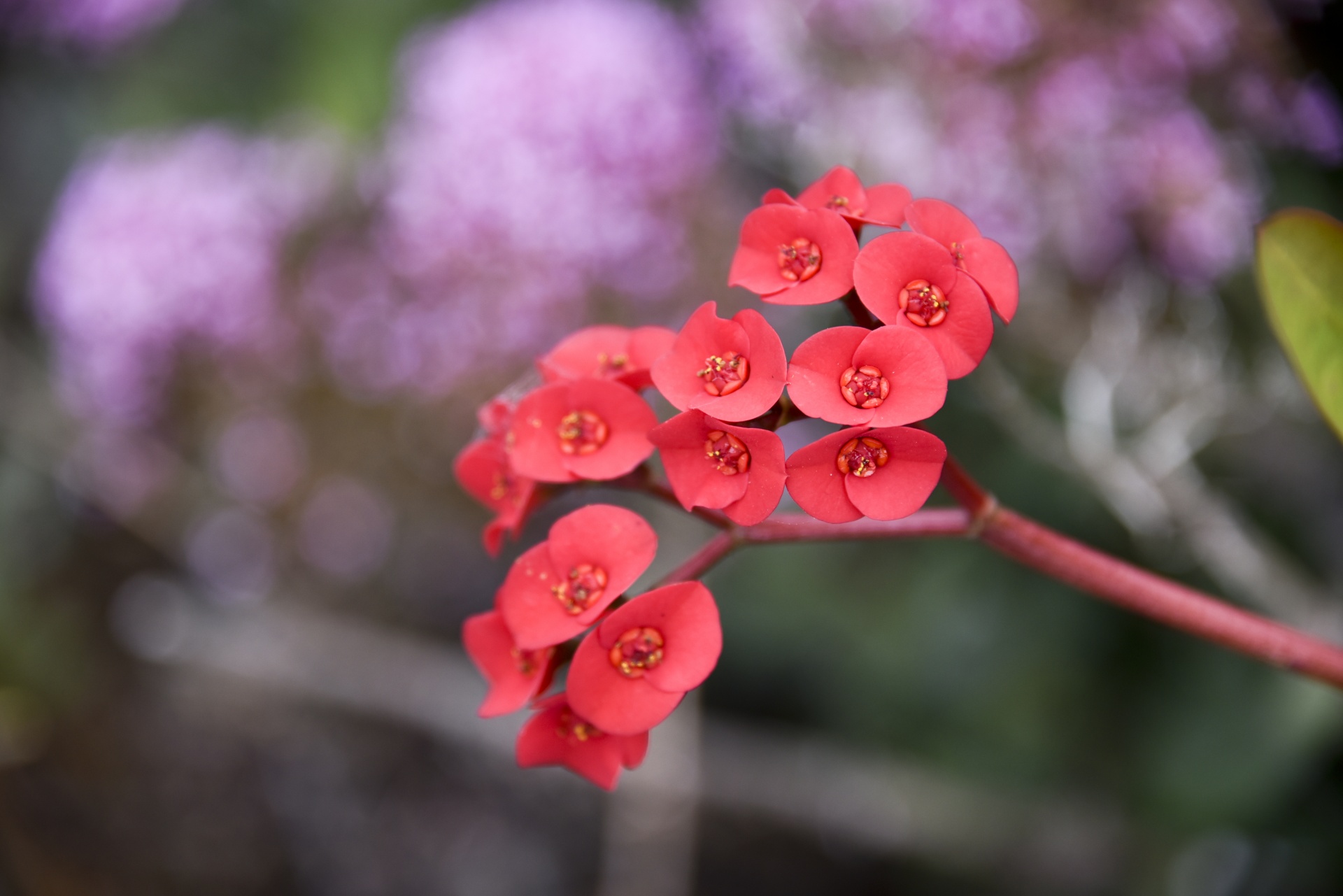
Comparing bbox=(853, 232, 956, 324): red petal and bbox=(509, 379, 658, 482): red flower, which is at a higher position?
bbox=(853, 232, 956, 324): red petal

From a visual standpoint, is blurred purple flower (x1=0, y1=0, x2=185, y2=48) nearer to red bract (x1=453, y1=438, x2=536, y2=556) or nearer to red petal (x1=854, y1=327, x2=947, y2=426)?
red bract (x1=453, y1=438, x2=536, y2=556)

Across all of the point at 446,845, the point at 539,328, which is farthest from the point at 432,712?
the point at 539,328

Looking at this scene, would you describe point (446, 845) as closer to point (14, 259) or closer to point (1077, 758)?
point (1077, 758)

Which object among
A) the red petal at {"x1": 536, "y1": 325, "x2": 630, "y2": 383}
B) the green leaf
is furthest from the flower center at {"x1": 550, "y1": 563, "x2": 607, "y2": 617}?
the green leaf

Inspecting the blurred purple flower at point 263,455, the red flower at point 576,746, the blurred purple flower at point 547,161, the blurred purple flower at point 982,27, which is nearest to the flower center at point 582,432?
the red flower at point 576,746

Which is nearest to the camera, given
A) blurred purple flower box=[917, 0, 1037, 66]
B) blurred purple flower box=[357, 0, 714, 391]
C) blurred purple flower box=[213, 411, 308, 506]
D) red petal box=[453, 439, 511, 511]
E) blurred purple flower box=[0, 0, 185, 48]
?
red petal box=[453, 439, 511, 511]

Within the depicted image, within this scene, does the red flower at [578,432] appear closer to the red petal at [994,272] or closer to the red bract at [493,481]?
the red bract at [493,481]
